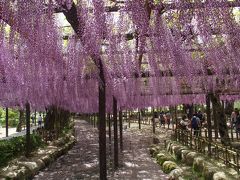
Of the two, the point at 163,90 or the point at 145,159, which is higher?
the point at 163,90

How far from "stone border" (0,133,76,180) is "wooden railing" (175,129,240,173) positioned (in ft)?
15.3

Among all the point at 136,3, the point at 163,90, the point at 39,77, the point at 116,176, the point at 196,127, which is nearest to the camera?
the point at 136,3

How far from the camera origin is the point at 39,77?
9406mm

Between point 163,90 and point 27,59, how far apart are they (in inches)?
322

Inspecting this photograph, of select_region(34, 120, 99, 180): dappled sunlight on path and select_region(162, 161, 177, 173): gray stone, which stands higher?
select_region(162, 161, 177, 173): gray stone

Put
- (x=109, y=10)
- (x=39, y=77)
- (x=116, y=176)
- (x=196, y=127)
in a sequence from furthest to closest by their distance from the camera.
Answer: (x=196, y=127)
(x=116, y=176)
(x=39, y=77)
(x=109, y=10)

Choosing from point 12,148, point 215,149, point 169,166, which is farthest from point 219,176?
point 12,148

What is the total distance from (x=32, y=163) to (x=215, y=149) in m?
4.92

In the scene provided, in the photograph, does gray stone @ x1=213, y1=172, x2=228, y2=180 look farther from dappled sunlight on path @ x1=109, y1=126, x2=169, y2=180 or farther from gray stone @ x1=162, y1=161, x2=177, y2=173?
gray stone @ x1=162, y1=161, x2=177, y2=173

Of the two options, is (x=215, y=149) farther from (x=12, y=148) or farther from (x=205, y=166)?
(x=12, y=148)

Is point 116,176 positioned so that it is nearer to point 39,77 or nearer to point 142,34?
point 39,77

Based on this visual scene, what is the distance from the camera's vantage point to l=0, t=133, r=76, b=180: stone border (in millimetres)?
8503

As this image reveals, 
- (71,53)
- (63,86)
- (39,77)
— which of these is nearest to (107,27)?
(71,53)

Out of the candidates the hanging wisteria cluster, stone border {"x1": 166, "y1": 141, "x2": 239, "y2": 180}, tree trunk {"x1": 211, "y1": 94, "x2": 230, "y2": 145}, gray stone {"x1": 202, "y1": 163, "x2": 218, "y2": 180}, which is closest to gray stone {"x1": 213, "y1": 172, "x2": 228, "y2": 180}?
stone border {"x1": 166, "y1": 141, "x2": 239, "y2": 180}
